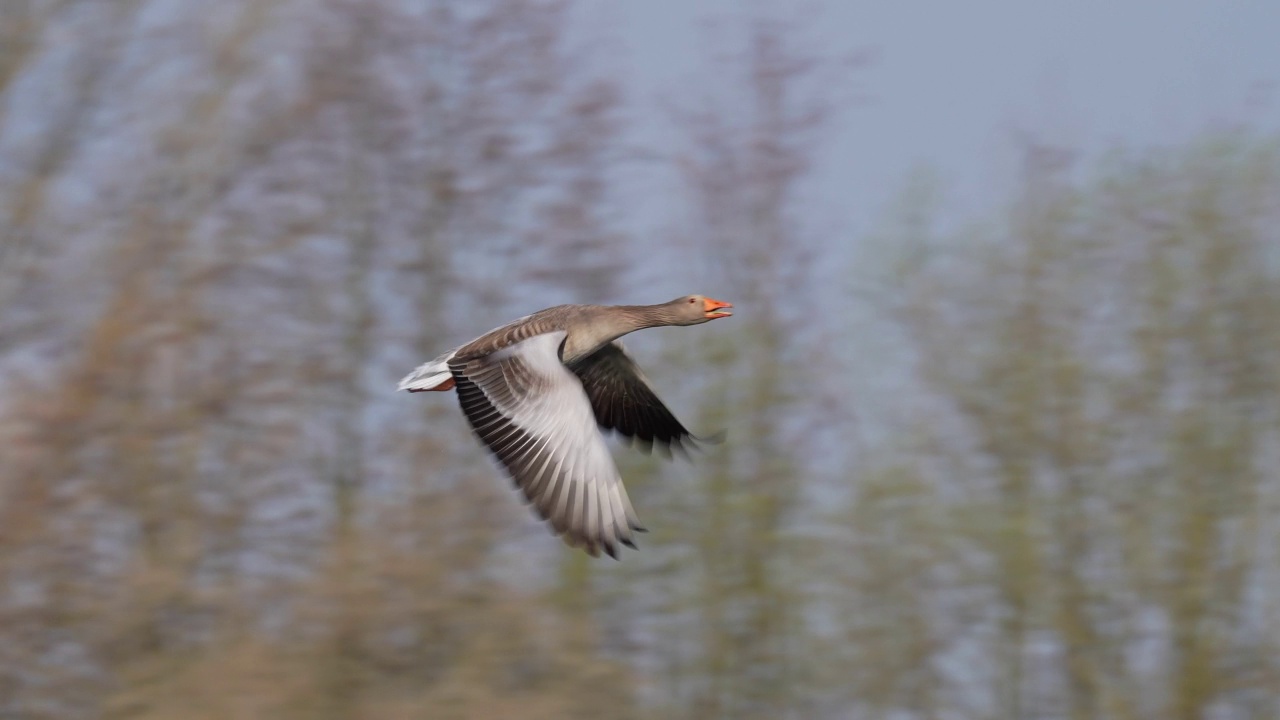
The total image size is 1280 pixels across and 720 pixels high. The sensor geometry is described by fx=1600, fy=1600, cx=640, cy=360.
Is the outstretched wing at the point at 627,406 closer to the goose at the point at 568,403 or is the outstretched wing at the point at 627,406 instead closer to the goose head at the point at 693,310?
the goose at the point at 568,403

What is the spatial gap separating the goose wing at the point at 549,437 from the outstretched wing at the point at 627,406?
1220 mm

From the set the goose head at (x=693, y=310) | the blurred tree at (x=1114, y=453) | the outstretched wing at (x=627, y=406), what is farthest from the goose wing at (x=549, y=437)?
the blurred tree at (x=1114, y=453)

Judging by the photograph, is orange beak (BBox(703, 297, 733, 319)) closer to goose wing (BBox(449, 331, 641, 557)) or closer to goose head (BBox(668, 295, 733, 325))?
goose head (BBox(668, 295, 733, 325))

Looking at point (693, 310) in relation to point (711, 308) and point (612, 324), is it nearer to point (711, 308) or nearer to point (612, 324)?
point (711, 308)

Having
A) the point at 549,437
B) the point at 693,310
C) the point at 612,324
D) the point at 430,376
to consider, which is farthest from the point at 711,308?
the point at 549,437

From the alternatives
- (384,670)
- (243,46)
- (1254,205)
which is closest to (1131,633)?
(1254,205)

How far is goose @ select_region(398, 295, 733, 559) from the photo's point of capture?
7352 mm

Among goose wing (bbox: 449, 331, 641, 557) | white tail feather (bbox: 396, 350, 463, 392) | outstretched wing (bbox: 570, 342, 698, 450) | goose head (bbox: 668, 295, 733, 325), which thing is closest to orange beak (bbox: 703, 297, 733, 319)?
goose head (bbox: 668, 295, 733, 325)

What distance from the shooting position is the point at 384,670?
11656 mm

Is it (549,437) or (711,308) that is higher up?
(711,308)

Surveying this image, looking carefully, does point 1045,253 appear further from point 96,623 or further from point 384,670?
point 96,623

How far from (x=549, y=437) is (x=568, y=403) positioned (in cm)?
20

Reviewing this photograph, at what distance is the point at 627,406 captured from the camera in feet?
31.8

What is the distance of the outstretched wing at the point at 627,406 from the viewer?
965 centimetres
